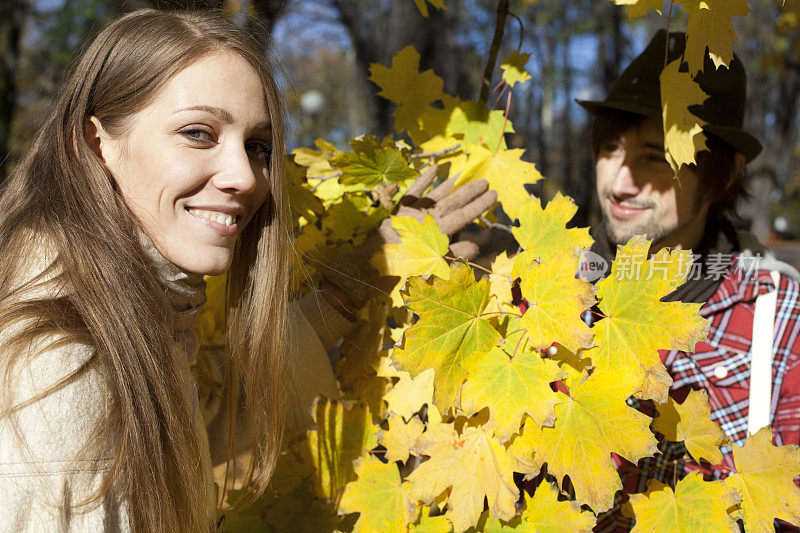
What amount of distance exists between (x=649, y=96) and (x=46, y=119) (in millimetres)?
1353

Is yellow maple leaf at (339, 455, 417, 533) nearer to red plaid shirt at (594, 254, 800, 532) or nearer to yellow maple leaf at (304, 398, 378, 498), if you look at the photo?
yellow maple leaf at (304, 398, 378, 498)

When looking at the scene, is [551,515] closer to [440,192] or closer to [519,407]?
[519,407]

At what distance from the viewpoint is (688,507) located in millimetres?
920

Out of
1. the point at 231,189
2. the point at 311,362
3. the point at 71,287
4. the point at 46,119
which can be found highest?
the point at 46,119

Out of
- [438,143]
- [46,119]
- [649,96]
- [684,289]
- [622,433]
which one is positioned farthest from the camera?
[684,289]

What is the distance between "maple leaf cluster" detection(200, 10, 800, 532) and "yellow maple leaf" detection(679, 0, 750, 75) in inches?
0.5

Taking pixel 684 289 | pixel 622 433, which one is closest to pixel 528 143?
pixel 684 289

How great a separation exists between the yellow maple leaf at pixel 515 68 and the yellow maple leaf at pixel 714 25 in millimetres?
436

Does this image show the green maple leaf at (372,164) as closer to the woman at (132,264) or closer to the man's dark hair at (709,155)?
the woman at (132,264)

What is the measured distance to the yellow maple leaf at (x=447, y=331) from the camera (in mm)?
854

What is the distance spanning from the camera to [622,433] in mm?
818

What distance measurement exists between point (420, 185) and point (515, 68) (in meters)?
0.31

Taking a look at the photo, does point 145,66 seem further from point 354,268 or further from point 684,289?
point 684,289

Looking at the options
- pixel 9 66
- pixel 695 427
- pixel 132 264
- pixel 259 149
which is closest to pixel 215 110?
pixel 259 149
